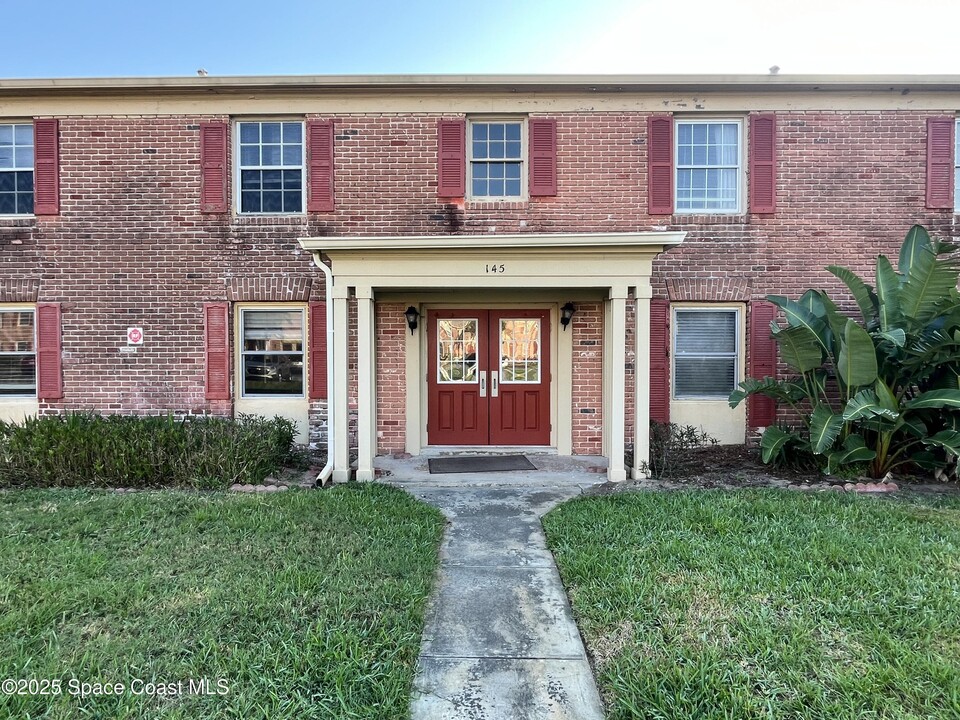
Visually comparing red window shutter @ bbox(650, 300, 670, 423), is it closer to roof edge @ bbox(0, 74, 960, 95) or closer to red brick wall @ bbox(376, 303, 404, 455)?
roof edge @ bbox(0, 74, 960, 95)

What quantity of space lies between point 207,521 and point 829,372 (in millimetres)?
7733

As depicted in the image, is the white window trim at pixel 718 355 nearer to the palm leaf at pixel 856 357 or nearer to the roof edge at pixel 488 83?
the palm leaf at pixel 856 357

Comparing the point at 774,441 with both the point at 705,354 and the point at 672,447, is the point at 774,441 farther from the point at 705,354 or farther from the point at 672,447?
the point at 705,354

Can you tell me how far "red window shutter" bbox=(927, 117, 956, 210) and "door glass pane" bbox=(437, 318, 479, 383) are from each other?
22.7ft

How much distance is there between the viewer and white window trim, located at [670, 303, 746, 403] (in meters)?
7.52

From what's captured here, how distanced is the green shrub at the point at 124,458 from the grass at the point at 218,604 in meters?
0.83

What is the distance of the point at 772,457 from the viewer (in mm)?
6062

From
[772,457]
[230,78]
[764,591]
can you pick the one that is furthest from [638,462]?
[230,78]

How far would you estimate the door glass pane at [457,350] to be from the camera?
783 cm

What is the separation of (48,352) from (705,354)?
9.76 m

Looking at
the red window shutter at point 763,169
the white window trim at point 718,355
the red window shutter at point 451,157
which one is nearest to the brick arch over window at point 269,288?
the red window shutter at point 451,157

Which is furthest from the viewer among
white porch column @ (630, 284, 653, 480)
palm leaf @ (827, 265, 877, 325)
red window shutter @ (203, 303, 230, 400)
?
red window shutter @ (203, 303, 230, 400)

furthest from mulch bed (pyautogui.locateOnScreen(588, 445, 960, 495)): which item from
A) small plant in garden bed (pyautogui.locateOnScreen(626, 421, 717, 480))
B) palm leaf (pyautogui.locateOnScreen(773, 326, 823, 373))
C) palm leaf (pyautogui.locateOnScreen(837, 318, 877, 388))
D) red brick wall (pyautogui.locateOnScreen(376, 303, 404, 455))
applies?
red brick wall (pyautogui.locateOnScreen(376, 303, 404, 455))

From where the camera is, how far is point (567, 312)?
24.4 ft
